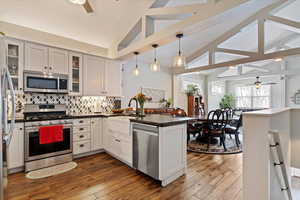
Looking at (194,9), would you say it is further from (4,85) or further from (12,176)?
(12,176)

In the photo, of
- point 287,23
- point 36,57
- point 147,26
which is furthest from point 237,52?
point 36,57

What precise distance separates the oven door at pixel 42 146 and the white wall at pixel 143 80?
2.25 meters

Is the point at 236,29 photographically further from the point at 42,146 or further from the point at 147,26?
the point at 42,146

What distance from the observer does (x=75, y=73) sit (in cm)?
357

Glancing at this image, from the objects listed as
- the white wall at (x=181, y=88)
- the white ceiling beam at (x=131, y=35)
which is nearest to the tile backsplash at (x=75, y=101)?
the white ceiling beam at (x=131, y=35)

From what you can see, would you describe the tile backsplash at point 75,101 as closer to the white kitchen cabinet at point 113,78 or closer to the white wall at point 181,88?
the white kitchen cabinet at point 113,78

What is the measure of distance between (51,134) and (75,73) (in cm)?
149

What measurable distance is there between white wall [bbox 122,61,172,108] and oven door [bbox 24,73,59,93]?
221 cm

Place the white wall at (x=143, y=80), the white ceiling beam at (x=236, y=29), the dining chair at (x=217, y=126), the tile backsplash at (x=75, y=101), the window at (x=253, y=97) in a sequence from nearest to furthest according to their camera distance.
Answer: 1. the tile backsplash at (x=75, y=101)
2. the dining chair at (x=217, y=126)
3. the white ceiling beam at (x=236, y=29)
4. the white wall at (x=143, y=80)
5. the window at (x=253, y=97)

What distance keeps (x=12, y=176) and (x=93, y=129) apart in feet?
4.96

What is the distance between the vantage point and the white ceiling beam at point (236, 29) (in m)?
4.20

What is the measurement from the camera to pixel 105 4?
3131mm

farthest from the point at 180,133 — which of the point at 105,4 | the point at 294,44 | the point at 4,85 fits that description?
the point at 294,44

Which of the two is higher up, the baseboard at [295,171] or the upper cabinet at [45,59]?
the upper cabinet at [45,59]
